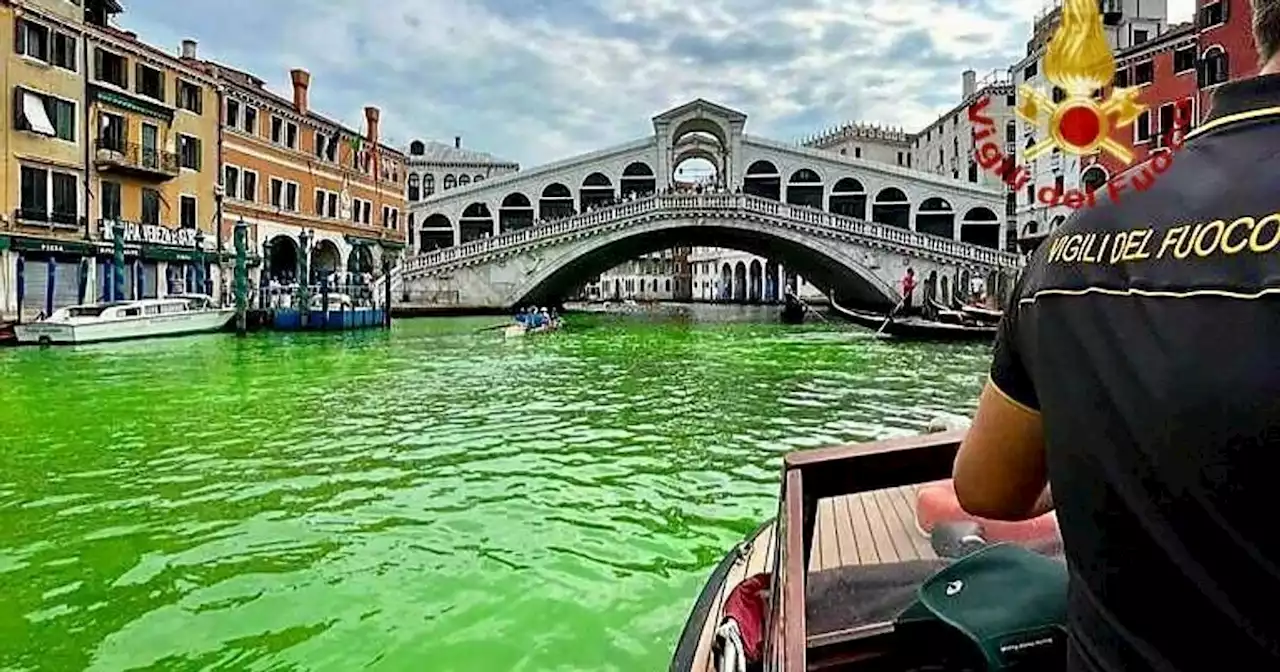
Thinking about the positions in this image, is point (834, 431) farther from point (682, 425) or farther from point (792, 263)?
point (792, 263)

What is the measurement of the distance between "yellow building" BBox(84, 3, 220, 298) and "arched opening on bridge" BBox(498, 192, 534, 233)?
46.9 feet

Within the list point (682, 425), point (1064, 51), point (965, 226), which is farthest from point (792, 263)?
point (1064, 51)

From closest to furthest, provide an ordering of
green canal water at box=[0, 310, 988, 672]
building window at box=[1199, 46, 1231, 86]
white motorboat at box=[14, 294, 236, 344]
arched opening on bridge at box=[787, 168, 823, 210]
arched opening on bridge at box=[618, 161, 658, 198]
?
green canal water at box=[0, 310, 988, 672]
white motorboat at box=[14, 294, 236, 344]
building window at box=[1199, 46, 1231, 86]
arched opening on bridge at box=[787, 168, 823, 210]
arched opening on bridge at box=[618, 161, 658, 198]

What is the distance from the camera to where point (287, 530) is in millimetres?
4746

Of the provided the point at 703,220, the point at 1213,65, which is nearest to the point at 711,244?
the point at 703,220

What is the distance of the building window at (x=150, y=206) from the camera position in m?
21.0

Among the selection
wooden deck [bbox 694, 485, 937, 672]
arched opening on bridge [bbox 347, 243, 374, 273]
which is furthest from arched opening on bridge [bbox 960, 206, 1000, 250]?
wooden deck [bbox 694, 485, 937, 672]

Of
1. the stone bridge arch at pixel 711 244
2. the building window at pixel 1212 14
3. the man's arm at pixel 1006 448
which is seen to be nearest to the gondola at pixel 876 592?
the man's arm at pixel 1006 448

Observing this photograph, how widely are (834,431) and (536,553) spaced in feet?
12.9

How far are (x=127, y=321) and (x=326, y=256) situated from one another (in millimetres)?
13671

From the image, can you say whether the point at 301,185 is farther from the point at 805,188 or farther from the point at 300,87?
the point at 805,188

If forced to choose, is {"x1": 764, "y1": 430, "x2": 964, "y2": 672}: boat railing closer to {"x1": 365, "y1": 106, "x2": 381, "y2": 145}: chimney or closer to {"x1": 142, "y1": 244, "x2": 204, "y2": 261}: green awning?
{"x1": 142, "y1": 244, "x2": 204, "y2": 261}: green awning

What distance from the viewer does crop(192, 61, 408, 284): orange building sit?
24453mm

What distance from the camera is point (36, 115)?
18.0m
